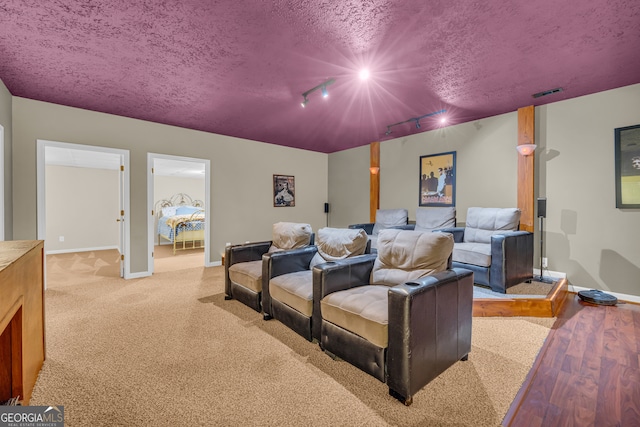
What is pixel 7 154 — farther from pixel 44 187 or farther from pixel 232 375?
pixel 232 375

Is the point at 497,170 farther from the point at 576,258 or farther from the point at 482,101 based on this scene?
the point at 576,258

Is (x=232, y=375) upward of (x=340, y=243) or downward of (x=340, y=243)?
downward

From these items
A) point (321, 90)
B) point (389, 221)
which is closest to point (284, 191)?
point (389, 221)

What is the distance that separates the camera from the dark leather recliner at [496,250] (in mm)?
3148

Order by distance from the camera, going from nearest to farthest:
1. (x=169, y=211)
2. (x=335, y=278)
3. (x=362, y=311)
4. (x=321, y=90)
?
(x=362, y=311) < (x=335, y=278) < (x=321, y=90) < (x=169, y=211)

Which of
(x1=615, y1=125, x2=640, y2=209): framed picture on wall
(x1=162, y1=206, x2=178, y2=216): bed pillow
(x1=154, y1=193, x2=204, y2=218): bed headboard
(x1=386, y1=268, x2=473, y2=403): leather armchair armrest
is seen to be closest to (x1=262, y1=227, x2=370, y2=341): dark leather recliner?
(x1=386, y1=268, x2=473, y2=403): leather armchair armrest

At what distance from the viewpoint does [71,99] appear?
11.8ft

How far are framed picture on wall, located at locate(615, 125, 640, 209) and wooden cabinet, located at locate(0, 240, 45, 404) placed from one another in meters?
5.20

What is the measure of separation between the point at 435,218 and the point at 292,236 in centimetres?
256

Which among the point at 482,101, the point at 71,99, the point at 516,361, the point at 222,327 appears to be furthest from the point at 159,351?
the point at 482,101

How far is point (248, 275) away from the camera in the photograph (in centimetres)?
298

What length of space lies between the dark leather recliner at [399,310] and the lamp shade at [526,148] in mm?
2488

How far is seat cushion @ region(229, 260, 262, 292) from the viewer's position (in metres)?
2.87

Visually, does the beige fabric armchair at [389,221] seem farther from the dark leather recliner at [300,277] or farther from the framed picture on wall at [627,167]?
the framed picture on wall at [627,167]
